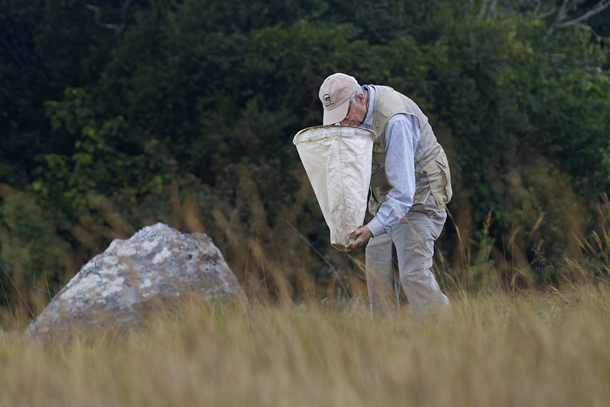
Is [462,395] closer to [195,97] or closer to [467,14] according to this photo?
[195,97]

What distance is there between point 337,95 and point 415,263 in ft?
2.91

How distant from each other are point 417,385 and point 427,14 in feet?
29.0

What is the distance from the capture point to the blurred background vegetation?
838 centimetres

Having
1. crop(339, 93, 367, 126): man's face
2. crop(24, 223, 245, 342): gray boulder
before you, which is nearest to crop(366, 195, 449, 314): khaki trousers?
crop(339, 93, 367, 126): man's face

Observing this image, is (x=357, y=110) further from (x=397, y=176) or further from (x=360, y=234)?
(x=360, y=234)

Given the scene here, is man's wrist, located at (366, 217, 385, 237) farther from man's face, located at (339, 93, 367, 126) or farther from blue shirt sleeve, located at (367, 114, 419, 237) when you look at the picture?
man's face, located at (339, 93, 367, 126)

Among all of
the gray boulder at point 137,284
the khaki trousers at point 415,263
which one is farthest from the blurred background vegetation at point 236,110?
the khaki trousers at point 415,263

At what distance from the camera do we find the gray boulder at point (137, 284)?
11.2 feet

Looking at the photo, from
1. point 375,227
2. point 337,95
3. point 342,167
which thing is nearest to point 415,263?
point 375,227

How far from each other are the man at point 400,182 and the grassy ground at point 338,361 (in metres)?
0.22

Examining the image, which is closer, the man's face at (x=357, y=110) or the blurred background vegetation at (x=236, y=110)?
the man's face at (x=357, y=110)

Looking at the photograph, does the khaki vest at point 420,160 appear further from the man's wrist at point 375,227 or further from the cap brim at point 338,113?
the man's wrist at point 375,227

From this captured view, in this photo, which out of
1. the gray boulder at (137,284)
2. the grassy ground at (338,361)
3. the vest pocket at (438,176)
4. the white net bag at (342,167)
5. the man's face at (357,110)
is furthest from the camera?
the gray boulder at (137,284)

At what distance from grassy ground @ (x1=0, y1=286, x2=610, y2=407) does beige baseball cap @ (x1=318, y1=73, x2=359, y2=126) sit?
0.91 m
